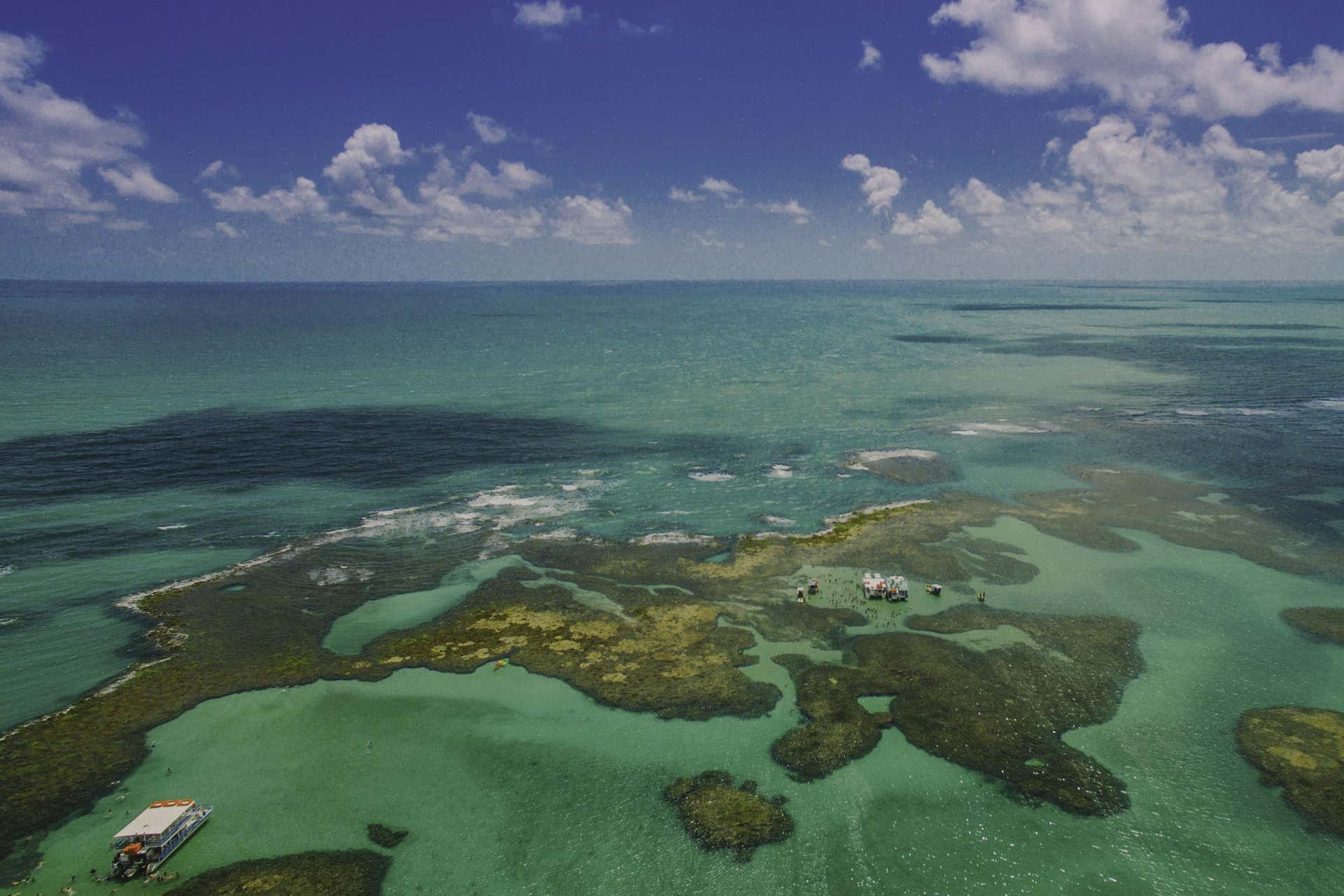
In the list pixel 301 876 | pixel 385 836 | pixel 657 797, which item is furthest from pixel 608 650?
pixel 301 876

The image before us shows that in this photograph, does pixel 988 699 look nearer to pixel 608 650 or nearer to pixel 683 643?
pixel 683 643

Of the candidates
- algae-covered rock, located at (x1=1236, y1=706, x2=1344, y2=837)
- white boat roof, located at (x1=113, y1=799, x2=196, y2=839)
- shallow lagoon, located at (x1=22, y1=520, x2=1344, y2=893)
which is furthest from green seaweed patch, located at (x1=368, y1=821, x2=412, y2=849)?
A: algae-covered rock, located at (x1=1236, y1=706, x2=1344, y2=837)

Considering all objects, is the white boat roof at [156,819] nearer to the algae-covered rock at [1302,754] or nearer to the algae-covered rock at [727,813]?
the algae-covered rock at [727,813]

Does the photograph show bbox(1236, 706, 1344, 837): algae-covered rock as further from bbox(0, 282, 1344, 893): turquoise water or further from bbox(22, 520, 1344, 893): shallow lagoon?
bbox(0, 282, 1344, 893): turquoise water

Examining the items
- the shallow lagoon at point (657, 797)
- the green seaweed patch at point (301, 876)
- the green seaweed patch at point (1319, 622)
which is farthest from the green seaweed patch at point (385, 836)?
the green seaweed patch at point (1319, 622)

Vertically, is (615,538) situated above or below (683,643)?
above

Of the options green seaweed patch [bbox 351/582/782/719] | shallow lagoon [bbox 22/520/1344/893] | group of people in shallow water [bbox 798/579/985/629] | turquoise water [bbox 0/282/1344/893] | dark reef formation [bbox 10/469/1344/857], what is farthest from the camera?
group of people in shallow water [bbox 798/579/985/629]
